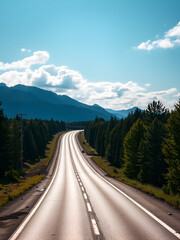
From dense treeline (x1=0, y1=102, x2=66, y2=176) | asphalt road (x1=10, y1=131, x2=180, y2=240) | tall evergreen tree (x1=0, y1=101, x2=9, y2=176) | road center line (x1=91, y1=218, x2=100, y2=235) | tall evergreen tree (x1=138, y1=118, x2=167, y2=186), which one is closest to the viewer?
asphalt road (x1=10, y1=131, x2=180, y2=240)

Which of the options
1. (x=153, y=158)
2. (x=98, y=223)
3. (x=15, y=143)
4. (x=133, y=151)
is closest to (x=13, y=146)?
(x=15, y=143)

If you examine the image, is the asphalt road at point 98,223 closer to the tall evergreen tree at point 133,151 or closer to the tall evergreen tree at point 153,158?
the tall evergreen tree at point 153,158

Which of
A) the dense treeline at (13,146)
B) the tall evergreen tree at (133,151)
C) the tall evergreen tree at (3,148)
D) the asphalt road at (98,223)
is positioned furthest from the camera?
the tall evergreen tree at (133,151)

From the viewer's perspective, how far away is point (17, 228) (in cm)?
859

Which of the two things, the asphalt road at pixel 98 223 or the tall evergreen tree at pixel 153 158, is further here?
the tall evergreen tree at pixel 153 158

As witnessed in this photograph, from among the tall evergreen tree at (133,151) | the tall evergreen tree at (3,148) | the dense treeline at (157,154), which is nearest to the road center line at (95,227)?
the dense treeline at (157,154)

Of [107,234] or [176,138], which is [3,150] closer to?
[176,138]

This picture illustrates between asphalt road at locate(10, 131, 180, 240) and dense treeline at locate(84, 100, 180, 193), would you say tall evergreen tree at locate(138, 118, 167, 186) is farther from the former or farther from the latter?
asphalt road at locate(10, 131, 180, 240)

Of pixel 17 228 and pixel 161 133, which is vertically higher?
pixel 161 133

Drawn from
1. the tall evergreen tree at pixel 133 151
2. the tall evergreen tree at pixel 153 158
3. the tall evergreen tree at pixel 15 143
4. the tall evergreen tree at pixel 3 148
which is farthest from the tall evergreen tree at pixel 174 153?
the tall evergreen tree at pixel 15 143

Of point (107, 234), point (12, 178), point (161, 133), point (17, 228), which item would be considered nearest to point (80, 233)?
point (107, 234)

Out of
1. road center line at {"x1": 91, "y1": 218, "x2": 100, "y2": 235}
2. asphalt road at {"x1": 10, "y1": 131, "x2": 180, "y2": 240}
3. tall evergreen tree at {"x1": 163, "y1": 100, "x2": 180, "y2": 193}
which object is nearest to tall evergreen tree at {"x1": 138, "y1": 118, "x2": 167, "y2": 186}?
tall evergreen tree at {"x1": 163, "y1": 100, "x2": 180, "y2": 193}

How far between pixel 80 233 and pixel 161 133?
29.7 meters

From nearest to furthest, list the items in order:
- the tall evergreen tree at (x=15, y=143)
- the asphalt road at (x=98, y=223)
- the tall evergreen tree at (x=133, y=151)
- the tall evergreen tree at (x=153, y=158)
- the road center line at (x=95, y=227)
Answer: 1. the asphalt road at (x=98, y=223)
2. the road center line at (x=95, y=227)
3. the tall evergreen tree at (x=153, y=158)
4. the tall evergreen tree at (x=133, y=151)
5. the tall evergreen tree at (x=15, y=143)
